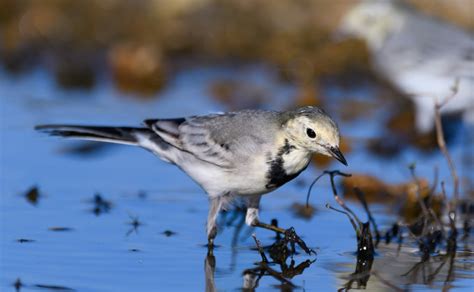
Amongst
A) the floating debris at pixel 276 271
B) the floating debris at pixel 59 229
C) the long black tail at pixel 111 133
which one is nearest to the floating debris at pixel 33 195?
the long black tail at pixel 111 133

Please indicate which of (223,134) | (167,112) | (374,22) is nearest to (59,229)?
(223,134)

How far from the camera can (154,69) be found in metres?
12.9

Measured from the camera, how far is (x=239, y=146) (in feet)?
22.1

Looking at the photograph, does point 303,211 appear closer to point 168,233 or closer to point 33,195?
point 168,233

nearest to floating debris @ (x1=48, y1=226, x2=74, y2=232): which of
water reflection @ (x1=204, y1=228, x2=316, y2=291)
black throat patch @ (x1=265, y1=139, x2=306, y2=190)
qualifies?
water reflection @ (x1=204, y1=228, x2=316, y2=291)

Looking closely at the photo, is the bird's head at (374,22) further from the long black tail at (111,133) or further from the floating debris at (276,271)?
the floating debris at (276,271)

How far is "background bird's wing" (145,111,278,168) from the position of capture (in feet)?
21.8

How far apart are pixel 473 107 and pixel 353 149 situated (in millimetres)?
1468

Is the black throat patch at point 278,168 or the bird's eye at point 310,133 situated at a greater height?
the bird's eye at point 310,133

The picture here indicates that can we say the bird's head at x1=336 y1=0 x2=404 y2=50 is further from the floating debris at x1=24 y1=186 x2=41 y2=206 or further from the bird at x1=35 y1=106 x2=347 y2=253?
the floating debris at x1=24 y1=186 x2=41 y2=206

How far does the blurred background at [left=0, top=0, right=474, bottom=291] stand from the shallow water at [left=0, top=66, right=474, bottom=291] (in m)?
0.02

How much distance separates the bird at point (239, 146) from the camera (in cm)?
648

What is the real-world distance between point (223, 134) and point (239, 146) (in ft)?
0.79

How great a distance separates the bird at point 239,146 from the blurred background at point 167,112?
397 millimetres
